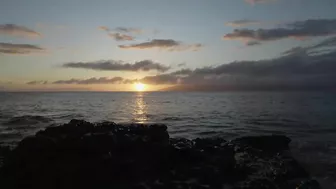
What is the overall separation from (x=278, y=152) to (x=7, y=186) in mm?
17700

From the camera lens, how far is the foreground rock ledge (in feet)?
40.1

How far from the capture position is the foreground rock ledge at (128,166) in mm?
12219

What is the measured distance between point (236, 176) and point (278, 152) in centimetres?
769

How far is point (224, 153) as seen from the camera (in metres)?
18.5

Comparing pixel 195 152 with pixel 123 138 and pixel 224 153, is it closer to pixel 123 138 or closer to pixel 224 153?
pixel 224 153

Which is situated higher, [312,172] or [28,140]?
[28,140]

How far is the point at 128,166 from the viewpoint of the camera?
14.1 metres

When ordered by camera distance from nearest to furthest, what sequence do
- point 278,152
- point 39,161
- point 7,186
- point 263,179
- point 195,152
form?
point 7,186 < point 39,161 < point 263,179 < point 195,152 < point 278,152

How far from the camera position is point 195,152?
Result: 58.0ft

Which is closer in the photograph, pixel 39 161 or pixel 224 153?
pixel 39 161

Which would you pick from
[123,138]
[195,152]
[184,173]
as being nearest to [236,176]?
[184,173]

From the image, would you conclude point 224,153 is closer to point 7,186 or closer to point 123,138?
point 123,138

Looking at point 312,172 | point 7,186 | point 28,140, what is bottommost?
point 312,172

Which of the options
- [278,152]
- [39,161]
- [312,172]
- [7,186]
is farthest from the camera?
[278,152]
